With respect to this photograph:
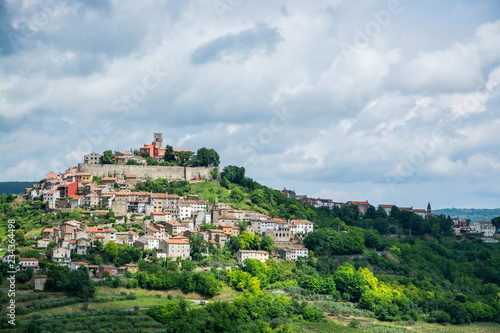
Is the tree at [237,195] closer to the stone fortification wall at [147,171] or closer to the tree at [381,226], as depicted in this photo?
the stone fortification wall at [147,171]

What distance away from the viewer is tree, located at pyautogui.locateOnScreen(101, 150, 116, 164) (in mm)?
82000

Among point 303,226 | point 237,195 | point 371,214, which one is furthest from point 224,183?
point 371,214

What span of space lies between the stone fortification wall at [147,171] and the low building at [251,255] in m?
23.1

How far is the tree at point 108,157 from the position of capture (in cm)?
8200

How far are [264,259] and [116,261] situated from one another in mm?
16097

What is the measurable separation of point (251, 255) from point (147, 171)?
2437cm

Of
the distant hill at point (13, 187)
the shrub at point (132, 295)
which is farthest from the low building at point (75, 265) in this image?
the distant hill at point (13, 187)

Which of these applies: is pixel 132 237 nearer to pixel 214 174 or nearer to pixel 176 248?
pixel 176 248

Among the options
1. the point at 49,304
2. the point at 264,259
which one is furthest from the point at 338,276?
the point at 49,304

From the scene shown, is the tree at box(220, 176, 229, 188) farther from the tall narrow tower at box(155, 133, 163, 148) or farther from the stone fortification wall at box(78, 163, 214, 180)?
the tall narrow tower at box(155, 133, 163, 148)

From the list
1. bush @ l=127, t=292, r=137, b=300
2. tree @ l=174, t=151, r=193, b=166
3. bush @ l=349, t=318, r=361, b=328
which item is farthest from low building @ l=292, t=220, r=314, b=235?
bush @ l=127, t=292, r=137, b=300

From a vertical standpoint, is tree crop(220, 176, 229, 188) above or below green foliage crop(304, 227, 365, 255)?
above

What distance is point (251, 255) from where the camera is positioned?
64812 mm

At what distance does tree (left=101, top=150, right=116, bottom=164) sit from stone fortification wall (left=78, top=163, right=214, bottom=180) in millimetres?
1013
